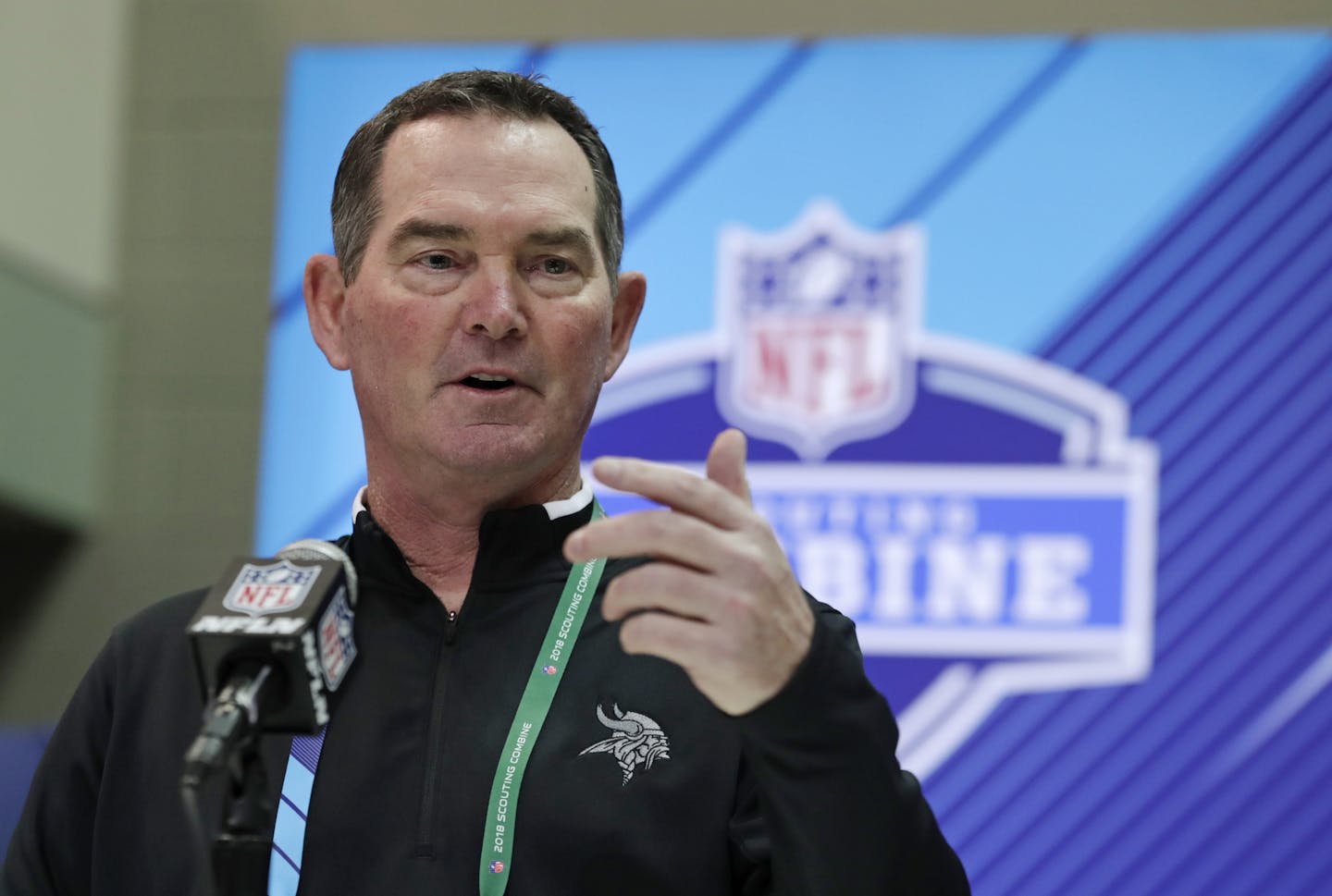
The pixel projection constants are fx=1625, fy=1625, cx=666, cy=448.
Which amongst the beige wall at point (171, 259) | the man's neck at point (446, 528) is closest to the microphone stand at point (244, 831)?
the man's neck at point (446, 528)

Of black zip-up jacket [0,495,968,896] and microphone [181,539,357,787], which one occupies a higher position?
microphone [181,539,357,787]

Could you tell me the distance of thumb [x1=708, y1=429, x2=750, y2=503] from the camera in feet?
3.76

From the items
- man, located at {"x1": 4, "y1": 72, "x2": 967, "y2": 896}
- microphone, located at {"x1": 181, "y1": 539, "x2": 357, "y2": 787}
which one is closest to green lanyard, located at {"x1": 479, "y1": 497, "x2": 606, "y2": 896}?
man, located at {"x1": 4, "y1": 72, "x2": 967, "y2": 896}

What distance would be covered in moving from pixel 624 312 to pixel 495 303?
264mm

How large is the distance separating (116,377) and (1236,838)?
3214 millimetres

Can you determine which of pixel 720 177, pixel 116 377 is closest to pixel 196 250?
pixel 116 377

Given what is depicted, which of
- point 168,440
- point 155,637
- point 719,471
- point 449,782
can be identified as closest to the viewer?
point 719,471

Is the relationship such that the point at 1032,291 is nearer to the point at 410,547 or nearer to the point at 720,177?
the point at 720,177

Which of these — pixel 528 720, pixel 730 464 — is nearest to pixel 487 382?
pixel 528 720

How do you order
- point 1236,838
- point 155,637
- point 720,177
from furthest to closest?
point 720,177 → point 1236,838 → point 155,637

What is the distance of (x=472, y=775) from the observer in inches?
56.1

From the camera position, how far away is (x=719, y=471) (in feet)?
3.78

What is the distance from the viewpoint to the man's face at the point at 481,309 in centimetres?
156

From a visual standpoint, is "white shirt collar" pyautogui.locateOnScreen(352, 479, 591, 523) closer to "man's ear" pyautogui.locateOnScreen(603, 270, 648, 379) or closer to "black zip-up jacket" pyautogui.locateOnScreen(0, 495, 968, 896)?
"black zip-up jacket" pyautogui.locateOnScreen(0, 495, 968, 896)
